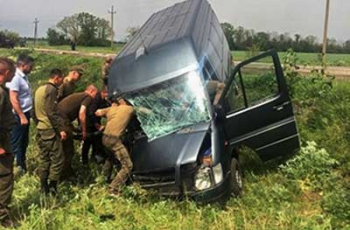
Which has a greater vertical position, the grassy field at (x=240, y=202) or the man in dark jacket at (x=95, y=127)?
the man in dark jacket at (x=95, y=127)

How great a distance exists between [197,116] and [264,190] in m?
1.26

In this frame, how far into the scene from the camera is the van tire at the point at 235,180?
18.3 ft

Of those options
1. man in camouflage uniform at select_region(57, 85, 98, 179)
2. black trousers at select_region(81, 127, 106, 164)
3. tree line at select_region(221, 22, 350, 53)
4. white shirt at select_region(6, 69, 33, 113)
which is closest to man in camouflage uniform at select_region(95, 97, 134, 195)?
man in camouflage uniform at select_region(57, 85, 98, 179)

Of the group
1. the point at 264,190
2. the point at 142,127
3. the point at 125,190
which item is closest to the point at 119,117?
the point at 142,127

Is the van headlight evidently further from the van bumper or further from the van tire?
the van tire

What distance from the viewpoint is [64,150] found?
21.0 feet

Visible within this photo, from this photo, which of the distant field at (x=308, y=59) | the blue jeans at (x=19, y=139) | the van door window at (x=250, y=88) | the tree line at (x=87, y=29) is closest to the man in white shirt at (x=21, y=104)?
the blue jeans at (x=19, y=139)

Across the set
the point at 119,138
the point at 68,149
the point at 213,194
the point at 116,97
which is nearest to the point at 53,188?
the point at 68,149

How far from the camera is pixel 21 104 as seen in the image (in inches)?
274

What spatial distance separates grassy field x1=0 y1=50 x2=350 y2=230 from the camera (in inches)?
197

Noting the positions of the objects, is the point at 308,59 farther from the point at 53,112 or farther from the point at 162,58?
the point at 53,112

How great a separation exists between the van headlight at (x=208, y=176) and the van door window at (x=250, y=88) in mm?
932

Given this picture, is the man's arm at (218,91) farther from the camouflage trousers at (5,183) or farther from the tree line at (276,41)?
the tree line at (276,41)

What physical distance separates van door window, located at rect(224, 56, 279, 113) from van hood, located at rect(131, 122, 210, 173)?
A: 2.11 feet
